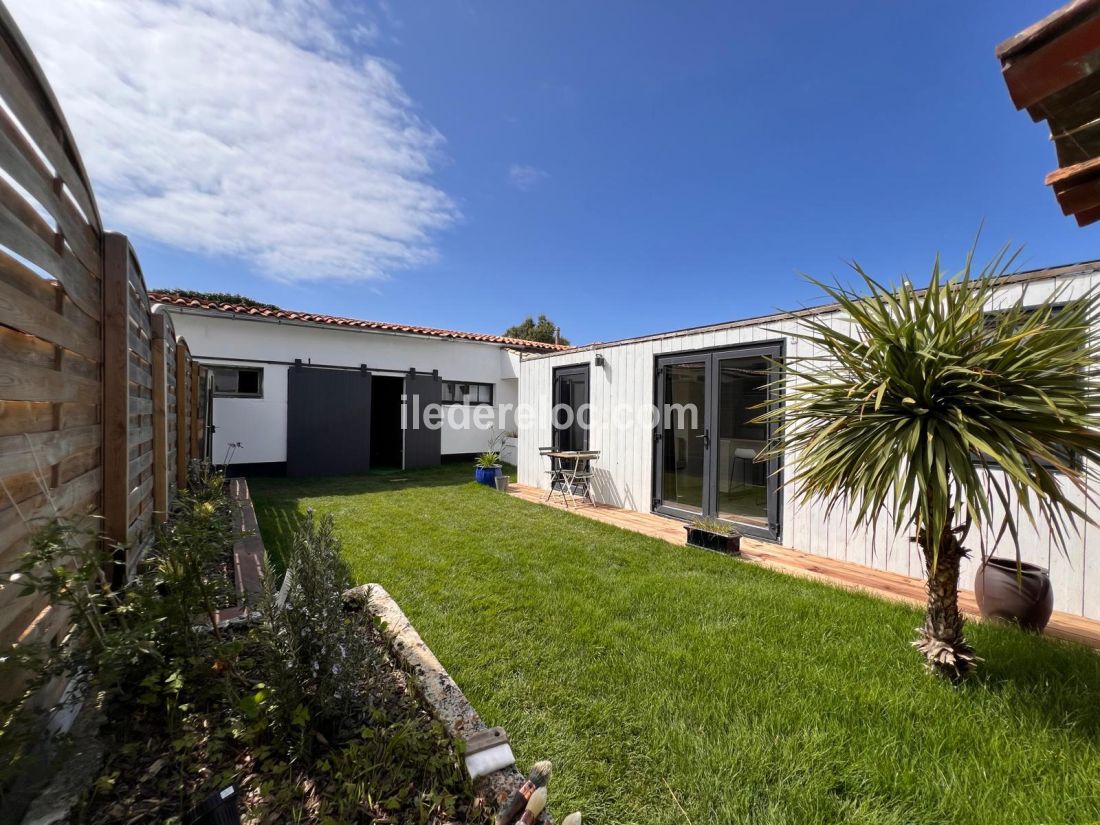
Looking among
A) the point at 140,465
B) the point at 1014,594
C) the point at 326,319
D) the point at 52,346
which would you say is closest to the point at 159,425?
the point at 140,465

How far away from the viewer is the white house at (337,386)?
8781 mm

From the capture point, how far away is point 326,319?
969 centimetres

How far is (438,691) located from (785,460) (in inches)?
171

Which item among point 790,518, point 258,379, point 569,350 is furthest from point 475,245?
point 790,518

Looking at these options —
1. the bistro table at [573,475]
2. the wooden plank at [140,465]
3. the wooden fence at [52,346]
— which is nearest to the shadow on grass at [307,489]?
the wooden plank at [140,465]

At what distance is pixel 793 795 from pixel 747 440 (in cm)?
405

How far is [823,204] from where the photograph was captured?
8.12 m

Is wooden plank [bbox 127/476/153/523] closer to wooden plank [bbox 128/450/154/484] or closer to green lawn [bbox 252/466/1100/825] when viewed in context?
wooden plank [bbox 128/450/154/484]

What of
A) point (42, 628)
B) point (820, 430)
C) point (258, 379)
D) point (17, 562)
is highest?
point (258, 379)

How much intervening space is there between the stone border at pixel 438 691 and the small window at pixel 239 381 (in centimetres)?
845

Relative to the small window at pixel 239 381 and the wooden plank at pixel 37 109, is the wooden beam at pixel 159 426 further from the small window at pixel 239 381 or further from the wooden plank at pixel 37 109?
the small window at pixel 239 381

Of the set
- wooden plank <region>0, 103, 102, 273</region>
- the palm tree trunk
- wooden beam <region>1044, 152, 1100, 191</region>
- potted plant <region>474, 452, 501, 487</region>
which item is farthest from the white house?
wooden beam <region>1044, 152, 1100, 191</region>

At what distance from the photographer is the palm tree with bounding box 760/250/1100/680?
189 centimetres

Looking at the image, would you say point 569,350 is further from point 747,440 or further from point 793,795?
point 793,795
